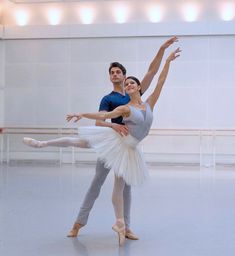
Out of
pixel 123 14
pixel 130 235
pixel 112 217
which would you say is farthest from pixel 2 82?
pixel 130 235

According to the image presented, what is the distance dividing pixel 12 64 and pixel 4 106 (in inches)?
45.2

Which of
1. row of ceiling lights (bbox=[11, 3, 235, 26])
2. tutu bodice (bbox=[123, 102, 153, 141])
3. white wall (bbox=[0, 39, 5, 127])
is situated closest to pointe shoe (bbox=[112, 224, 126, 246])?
tutu bodice (bbox=[123, 102, 153, 141])

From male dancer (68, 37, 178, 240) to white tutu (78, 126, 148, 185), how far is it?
8cm

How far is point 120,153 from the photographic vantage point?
393 cm

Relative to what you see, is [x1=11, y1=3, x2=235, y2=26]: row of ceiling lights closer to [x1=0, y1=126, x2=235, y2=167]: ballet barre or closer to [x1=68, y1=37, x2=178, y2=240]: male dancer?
[x1=0, y1=126, x2=235, y2=167]: ballet barre

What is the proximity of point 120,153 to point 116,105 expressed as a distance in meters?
0.43

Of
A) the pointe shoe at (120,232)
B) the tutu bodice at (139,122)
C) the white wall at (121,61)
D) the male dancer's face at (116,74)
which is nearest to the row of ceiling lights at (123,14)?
the white wall at (121,61)

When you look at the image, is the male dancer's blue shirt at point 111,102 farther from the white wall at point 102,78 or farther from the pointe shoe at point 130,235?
the white wall at point 102,78

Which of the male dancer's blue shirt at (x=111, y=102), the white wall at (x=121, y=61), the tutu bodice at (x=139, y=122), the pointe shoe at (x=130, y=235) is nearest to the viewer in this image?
the tutu bodice at (x=139, y=122)

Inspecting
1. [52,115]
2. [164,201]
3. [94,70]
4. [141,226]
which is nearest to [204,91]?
[94,70]

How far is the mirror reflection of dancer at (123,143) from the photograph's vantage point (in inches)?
153

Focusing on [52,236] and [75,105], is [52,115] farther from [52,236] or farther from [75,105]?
[52,236]

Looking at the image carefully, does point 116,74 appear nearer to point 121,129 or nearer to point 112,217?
point 121,129

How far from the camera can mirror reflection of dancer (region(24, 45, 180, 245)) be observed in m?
3.88
